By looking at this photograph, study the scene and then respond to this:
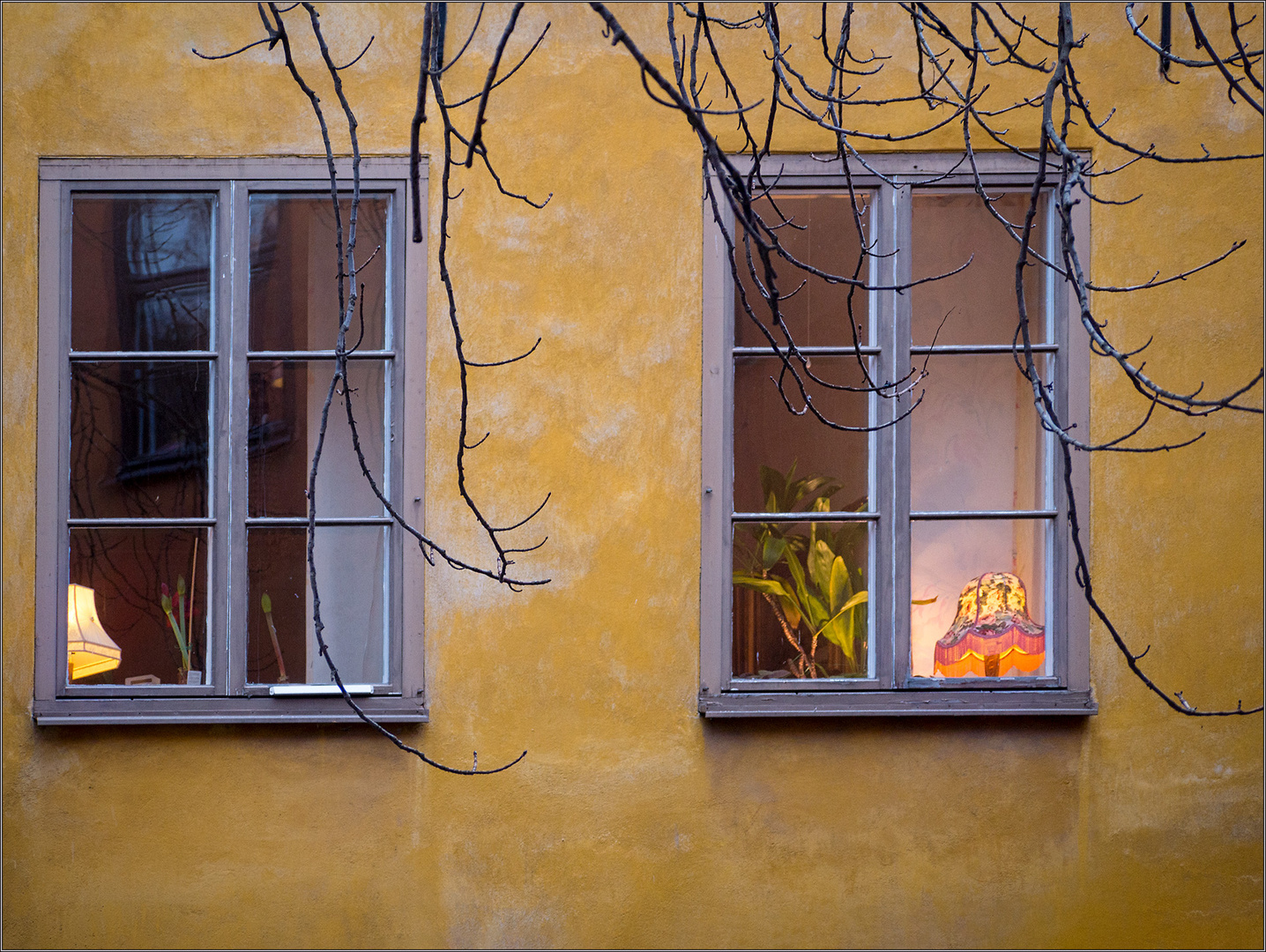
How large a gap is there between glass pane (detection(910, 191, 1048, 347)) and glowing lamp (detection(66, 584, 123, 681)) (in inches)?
107

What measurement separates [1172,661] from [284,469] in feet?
9.27

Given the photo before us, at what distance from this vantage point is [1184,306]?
330cm

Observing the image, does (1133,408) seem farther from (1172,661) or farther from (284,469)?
(284,469)

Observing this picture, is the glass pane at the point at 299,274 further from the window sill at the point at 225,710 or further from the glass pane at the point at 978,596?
the glass pane at the point at 978,596

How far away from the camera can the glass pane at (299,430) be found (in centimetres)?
337

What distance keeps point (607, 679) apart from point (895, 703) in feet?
2.91

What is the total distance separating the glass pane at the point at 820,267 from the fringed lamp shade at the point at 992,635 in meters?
0.90

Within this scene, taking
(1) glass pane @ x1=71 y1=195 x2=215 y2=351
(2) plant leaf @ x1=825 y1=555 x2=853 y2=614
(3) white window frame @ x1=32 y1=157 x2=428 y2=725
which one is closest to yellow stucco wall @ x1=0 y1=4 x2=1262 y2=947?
(3) white window frame @ x1=32 y1=157 x2=428 y2=725

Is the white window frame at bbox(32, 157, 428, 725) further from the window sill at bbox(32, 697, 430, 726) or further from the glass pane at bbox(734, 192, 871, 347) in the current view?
the glass pane at bbox(734, 192, 871, 347)

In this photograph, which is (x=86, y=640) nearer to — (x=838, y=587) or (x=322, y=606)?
(x=322, y=606)

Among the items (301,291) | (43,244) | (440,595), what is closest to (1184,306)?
(440,595)

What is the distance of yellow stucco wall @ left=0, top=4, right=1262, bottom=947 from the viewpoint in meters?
3.25

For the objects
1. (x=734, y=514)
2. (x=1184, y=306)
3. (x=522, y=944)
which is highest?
(x=1184, y=306)

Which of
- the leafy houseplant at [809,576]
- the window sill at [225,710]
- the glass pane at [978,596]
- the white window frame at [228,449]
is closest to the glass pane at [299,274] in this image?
the white window frame at [228,449]
